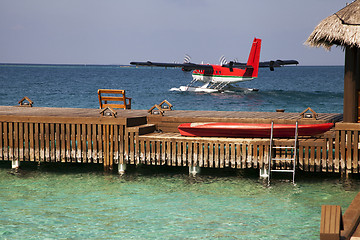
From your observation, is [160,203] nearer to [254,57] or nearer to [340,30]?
[340,30]

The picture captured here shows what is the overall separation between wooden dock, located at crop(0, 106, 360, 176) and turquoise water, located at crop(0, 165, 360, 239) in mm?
560

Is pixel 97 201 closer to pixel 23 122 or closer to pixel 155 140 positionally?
pixel 155 140

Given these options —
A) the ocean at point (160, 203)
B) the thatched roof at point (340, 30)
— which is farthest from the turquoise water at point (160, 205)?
the thatched roof at point (340, 30)

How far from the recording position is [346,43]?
45.7 feet

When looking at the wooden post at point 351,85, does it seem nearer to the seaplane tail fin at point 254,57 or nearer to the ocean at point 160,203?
the ocean at point 160,203

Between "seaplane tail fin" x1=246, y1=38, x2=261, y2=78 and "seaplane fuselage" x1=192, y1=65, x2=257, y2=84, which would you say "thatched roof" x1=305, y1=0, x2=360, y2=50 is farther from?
"seaplane fuselage" x1=192, y1=65, x2=257, y2=84

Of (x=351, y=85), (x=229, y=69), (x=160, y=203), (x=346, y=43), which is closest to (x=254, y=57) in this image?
(x=229, y=69)

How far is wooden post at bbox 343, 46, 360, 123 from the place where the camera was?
46.8 feet

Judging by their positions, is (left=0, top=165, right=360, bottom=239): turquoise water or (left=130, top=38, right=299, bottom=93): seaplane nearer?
(left=0, top=165, right=360, bottom=239): turquoise water

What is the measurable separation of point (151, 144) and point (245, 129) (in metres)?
2.61

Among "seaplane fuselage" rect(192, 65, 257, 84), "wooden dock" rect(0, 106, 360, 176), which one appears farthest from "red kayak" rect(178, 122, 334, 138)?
"seaplane fuselage" rect(192, 65, 257, 84)

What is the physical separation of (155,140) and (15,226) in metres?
4.61

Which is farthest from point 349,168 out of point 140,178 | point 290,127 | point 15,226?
point 15,226

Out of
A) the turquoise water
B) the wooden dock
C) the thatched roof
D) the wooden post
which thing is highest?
the thatched roof
